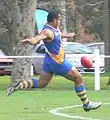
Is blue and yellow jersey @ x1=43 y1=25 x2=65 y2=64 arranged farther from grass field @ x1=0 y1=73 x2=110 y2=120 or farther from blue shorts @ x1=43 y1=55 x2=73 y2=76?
grass field @ x1=0 y1=73 x2=110 y2=120

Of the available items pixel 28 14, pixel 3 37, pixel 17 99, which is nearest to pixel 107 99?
pixel 17 99

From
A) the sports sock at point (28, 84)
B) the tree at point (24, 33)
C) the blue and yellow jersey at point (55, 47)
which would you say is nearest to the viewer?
the blue and yellow jersey at point (55, 47)

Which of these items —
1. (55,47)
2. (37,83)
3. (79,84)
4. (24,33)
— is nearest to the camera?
(55,47)

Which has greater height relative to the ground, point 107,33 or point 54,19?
point 54,19

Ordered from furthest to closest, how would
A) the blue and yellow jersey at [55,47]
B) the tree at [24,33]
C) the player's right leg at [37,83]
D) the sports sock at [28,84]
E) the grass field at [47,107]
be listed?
the tree at [24,33], the sports sock at [28,84], the player's right leg at [37,83], the blue and yellow jersey at [55,47], the grass field at [47,107]

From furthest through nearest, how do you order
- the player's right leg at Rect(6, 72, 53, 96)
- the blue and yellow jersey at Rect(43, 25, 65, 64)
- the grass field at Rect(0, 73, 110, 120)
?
the player's right leg at Rect(6, 72, 53, 96) → the blue and yellow jersey at Rect(43, 25, 65, 64) → the grass field at Rect(0, 73, 110, 120)

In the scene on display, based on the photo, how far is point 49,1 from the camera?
49.5m

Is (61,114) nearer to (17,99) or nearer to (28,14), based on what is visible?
(17,99)

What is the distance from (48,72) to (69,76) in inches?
17.6

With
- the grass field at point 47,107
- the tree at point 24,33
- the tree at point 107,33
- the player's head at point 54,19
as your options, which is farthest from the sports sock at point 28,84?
the tree at point 107,33

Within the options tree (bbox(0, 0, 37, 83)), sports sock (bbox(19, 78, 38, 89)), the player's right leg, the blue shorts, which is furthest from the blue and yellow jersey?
tree (bbox(0, 0, 37, 83))

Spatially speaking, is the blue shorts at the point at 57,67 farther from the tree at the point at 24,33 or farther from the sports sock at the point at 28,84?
the tree at the point at 24,33

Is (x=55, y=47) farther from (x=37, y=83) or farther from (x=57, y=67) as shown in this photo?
(x=37, y=83)

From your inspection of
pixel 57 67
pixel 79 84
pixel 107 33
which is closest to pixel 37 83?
pixel 57 67
